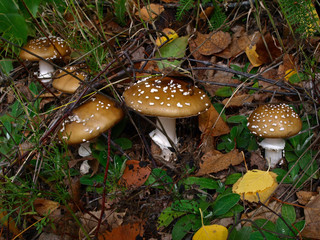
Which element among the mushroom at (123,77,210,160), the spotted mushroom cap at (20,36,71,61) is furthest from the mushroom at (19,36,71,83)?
the mushroom at (123,77,210,160)

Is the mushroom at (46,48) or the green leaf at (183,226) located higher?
the mushroom at (46,48)

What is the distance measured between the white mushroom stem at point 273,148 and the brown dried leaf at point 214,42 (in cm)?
141

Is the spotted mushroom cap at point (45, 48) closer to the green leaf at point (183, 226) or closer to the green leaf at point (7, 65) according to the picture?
the green leaf at point (7, 65)

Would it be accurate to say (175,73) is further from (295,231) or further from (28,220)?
(28,220)

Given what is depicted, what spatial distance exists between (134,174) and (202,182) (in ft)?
2.30

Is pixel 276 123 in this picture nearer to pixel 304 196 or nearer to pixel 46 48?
pixel 304 196

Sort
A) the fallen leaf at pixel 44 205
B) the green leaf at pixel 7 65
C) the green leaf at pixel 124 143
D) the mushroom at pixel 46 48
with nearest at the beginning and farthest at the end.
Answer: the fallen leaf at pixel 44 205
the green leaf at pixel 124 143
the mushroom at pixel 46 48
the green leaf at pixel 7 65

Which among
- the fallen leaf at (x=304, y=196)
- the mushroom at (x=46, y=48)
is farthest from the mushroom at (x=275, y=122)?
the mushroom at (x=46, y=48)

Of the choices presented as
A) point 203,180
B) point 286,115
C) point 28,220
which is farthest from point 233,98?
point 28,220

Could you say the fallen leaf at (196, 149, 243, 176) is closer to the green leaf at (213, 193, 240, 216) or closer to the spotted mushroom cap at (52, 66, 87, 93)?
the green leaf at (213, 193, 240, 216)

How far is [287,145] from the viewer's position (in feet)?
9.16

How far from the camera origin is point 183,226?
229 centimetres

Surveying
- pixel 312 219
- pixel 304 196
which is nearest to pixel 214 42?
pixel 304 196

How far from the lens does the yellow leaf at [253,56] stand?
3297 mm
